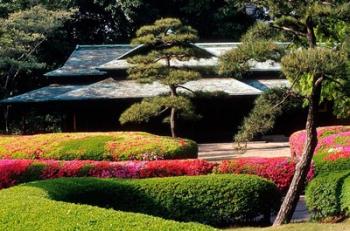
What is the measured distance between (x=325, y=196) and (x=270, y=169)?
1.68 meters

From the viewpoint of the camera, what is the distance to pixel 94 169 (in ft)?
43.2

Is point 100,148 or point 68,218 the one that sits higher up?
point 68,218

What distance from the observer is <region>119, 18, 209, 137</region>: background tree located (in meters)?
19.6

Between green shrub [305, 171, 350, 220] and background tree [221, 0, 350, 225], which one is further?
green shrub [305, 171, 350, 220]

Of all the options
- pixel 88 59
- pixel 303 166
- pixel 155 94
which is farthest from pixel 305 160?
pixel 88 59

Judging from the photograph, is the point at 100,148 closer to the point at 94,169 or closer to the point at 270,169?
the point at 94,169

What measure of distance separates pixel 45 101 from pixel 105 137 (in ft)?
33.0

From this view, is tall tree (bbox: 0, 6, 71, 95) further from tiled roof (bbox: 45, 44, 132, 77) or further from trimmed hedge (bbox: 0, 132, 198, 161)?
trimmed hedge (bbox: 0, 132, 198, 161)

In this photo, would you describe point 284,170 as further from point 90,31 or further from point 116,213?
point 90,31

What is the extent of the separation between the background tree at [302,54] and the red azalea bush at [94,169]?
2867mm

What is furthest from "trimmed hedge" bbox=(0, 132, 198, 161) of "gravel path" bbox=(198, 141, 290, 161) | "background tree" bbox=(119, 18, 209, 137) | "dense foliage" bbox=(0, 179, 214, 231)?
"dense foliage" bbox=(0, 179, 214, 231)

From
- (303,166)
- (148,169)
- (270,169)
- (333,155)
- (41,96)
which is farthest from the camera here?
(41,96)

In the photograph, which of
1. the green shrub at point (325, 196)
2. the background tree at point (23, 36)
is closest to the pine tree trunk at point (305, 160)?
the green shrub at point (325, 196)

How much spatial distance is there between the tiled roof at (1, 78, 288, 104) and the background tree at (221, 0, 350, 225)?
13.9 metres
